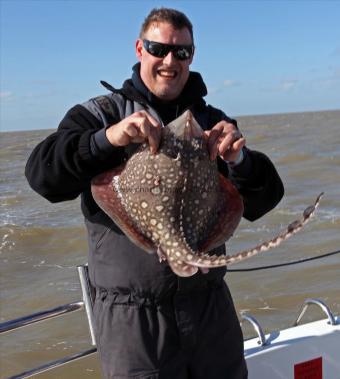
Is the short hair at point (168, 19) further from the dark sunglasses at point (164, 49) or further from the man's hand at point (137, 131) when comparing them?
the man's hand at point (137, 131)

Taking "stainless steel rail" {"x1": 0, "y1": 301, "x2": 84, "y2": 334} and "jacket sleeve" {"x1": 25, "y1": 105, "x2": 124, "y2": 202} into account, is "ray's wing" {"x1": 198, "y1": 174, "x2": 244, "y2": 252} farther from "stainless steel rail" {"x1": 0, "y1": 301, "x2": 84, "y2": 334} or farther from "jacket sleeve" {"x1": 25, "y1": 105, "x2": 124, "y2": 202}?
"stainless steel rail" {"x1": 0, "y1": 301, "x2": 84, "y2": 334}

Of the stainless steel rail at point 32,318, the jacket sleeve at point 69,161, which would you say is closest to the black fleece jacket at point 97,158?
the jacket sleeve at point 69,161

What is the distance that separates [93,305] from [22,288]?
7.87 meters

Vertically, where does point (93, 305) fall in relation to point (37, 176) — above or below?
below

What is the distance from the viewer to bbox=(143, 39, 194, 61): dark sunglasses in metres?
2.67

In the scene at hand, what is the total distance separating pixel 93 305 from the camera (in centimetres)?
305

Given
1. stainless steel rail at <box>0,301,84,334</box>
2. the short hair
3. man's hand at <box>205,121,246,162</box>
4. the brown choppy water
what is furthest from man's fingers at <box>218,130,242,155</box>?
the brown choppy water

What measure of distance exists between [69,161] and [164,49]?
28.9 inches

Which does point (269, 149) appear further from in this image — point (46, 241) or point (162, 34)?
point (162, 34)

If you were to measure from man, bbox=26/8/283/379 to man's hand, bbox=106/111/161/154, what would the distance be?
111mm

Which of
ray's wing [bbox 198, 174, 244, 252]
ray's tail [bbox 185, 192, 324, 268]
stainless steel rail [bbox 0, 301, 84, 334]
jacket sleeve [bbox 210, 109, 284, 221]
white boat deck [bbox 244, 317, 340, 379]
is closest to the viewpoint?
ray's tail [bbox 185, 192, 324, 268]

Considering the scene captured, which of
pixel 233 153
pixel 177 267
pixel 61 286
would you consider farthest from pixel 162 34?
pixel 61 286

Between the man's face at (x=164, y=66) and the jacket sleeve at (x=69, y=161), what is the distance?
420 millimetres

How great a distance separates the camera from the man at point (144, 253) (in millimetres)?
2611
